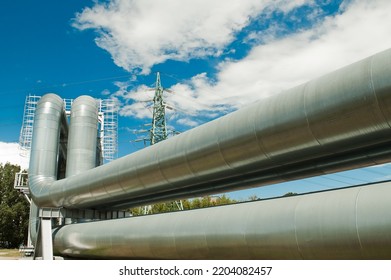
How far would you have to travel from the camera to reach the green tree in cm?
5477

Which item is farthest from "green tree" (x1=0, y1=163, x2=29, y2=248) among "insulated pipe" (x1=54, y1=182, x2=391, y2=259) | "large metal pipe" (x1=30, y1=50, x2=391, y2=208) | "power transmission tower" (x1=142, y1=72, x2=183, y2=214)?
"insulated pipe" (x1=54, y1=182, x2=391, y2=259)

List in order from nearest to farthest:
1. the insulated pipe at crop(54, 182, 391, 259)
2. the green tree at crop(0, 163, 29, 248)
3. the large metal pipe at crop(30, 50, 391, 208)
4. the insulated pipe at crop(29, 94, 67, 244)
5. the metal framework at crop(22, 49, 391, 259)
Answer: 1. the insulated pipe at crop(54, 182, 391, 259)
2. the metal framework at crop(22, 49, 391, 259)
3. the large metal pipe at crop(30, 50, 391, 208)
4. the insulated pipe at crop(29, 94, 67, 244)
5. the green tree at crop(0, 163, 29, 248)

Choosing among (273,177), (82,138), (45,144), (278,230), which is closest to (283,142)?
(278,230)

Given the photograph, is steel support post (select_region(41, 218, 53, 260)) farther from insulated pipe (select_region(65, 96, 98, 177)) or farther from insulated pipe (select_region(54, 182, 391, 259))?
insulated pipe (select_region(54, 182, 391, 259))

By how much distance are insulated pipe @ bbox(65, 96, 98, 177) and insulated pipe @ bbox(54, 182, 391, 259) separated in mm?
9696

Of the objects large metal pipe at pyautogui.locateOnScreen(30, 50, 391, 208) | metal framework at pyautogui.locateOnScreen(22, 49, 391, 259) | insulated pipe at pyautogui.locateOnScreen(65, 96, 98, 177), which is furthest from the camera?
insulated pipe at pyautogui.locateOnScreen(65, 96, 98, 177)

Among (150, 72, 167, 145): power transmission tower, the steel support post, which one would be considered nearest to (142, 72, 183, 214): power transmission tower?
(150, 72, 167, 145): power transmission tower

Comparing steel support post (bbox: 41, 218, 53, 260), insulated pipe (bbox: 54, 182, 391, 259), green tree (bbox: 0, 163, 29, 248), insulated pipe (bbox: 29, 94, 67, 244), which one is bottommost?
insulated pipe (bbox: 54, 182, 391, 259)

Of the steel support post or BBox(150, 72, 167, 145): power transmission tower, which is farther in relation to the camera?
BBox(150, 72, 167, 145): power transmission tower

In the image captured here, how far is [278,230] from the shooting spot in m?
9.09

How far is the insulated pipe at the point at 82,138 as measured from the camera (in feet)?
77.3

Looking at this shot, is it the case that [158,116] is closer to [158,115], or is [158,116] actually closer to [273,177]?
[158,115]

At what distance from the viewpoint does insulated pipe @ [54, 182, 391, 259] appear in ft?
24.6

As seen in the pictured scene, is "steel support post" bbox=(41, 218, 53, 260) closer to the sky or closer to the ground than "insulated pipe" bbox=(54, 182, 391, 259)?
closer to the sky
